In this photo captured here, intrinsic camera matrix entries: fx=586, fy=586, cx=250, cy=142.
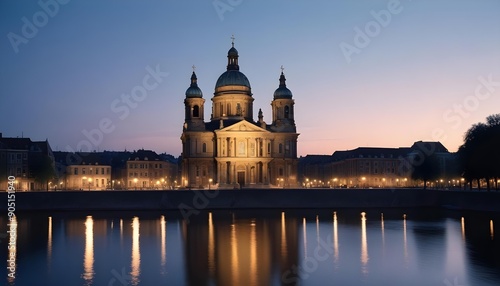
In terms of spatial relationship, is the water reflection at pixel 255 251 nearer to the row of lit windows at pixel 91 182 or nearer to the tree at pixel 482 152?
the tree at pixel 482 152

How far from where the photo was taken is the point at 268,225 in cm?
5456

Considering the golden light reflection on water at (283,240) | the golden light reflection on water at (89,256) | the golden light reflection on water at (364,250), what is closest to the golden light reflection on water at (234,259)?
the golden light reflection on water at (283,240)

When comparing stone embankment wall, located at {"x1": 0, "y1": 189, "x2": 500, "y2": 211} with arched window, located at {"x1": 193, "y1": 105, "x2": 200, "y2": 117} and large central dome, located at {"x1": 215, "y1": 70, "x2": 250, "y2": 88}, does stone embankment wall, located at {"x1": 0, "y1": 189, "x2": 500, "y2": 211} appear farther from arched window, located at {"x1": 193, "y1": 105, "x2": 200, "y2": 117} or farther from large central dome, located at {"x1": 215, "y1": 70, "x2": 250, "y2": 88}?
large central dome, located at {"x1": 215, "y1": 70, "x2": 250, "y2": 88}

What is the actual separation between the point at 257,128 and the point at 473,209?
38.1m

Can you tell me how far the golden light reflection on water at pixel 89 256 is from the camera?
98.3 ft

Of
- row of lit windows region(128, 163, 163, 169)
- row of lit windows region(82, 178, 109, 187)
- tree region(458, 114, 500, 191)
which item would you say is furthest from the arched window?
tree region(458, 114, 500, 191)

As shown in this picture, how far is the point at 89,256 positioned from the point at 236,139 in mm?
59198

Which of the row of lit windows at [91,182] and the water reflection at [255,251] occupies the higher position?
the row of lit windows at [91,182]

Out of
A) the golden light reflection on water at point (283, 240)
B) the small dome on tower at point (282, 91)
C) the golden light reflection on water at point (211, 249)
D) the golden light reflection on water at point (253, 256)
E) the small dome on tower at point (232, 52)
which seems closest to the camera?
the golden light reflection on water at point (253, 256)

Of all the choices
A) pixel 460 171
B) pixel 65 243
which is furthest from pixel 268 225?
pixel 460 171

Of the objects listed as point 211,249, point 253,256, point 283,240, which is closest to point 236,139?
point 283,240

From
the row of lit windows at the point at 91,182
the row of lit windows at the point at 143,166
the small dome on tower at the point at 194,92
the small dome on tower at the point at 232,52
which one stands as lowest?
the row of lit windows at the point at 91,182

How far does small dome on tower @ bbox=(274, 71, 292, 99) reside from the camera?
4040 inches

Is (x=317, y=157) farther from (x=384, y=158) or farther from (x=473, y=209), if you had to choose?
(x=473, y=209)
